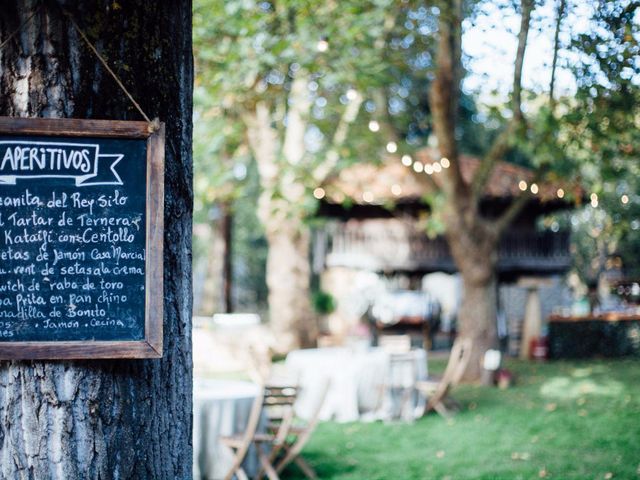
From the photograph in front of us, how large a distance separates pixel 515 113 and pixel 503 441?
507cm

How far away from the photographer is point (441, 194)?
13266 mm

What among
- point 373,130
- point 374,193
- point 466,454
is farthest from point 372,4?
point 374,193

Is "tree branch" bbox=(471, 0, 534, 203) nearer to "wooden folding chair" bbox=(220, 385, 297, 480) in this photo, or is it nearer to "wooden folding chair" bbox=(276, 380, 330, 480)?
"wooden folding chair" bbox=(276, 380, 330, 480)

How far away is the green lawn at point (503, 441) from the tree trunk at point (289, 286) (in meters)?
5.86

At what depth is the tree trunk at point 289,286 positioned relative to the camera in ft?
56.1

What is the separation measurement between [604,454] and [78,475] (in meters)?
6.02

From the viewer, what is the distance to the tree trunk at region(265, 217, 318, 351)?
17109 millimetres

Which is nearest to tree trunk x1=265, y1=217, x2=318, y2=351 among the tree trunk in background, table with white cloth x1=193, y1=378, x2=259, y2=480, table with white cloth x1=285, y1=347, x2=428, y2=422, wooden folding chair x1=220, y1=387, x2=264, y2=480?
the tree trunk in background

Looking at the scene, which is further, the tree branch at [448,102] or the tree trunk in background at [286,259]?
the tree trunk in background at [286,259]

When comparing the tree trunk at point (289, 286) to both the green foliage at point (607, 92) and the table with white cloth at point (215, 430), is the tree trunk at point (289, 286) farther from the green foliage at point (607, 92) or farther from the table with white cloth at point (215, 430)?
the table with white cloth at point (215, 430)

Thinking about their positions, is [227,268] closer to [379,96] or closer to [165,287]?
[379,96]

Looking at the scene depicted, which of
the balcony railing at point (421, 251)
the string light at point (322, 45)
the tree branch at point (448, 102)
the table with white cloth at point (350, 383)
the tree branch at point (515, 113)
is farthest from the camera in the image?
the balcony railing at point (421, 251)

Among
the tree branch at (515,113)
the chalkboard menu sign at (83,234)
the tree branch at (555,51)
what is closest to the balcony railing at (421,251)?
the tree branch at (515,113)

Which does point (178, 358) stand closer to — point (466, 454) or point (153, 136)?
point (153, 136)
